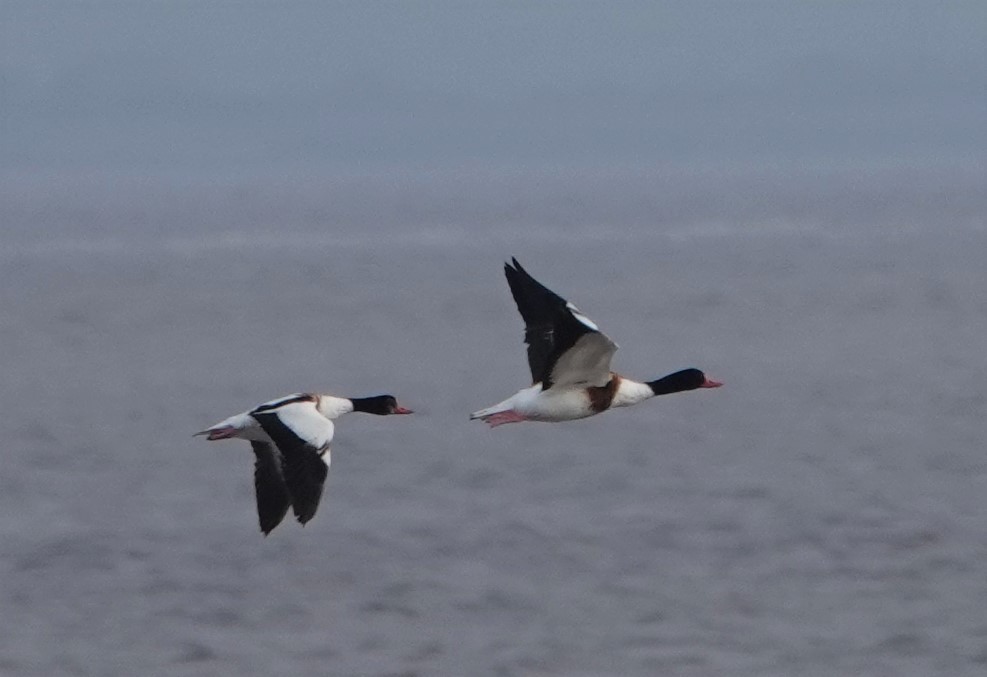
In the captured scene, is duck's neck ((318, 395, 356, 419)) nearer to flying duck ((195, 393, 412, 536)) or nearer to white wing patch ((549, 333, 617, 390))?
flying duck ((195, 393, 412, 536))

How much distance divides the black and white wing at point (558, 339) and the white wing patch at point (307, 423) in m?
1.23

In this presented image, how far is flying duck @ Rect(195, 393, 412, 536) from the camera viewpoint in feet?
41.2

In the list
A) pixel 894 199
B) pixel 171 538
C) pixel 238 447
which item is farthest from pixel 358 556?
pixel 894 199

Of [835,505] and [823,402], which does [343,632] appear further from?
[823,402]

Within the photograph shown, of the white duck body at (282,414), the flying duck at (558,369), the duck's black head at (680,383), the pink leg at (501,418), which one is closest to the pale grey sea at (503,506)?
the duck's black head at (680,383)

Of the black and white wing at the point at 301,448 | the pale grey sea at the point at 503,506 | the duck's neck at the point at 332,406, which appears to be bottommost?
the pale grey sea at the point at 503,506

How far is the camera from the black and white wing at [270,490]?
13.7 metres

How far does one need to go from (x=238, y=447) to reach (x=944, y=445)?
7.49m

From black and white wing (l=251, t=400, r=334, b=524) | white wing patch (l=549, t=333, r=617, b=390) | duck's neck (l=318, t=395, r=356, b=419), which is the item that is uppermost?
white wing patch (l=549, t=333, r=617, b=390)

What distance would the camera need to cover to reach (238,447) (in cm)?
2617

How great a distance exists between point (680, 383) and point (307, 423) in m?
2.61

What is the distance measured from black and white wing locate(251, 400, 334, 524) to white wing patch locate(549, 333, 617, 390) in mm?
1330

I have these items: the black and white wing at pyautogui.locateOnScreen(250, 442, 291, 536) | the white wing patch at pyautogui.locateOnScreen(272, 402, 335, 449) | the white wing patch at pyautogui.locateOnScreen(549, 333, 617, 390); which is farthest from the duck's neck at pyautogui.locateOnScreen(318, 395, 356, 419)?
the white wing patch at pyautogui.locateOnScreen(549, 333, 617, 390)

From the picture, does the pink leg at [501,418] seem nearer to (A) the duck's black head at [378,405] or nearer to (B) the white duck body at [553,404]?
(B) the white duck body at [553,404]
